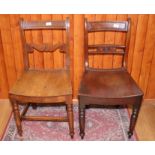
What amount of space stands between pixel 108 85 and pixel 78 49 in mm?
536

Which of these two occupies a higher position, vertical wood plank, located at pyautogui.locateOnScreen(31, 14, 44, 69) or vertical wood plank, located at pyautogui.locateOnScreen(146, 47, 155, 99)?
vertical wood plank, located at pyautogui.locateOnScreen(31, 14, 44, 69)

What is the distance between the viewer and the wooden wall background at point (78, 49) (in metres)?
1.93

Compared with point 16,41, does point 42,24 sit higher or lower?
higher

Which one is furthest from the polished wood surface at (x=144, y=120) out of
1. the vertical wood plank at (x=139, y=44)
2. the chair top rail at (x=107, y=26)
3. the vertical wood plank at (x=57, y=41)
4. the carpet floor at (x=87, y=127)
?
the chair top rail at (x=107, y=26)

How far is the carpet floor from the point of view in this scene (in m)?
Result: 1.86

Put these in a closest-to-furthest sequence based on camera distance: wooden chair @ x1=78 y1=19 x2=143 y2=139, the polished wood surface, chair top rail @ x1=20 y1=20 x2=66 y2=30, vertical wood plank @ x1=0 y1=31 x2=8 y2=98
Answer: wooden chair @ x1=78 y1=19 x2=143 y2=139 → chair top rail @ x1=20 y1=20 x2=66 y2=30 → the polished wood surface → vertical wood plank @ x1=0 y1=31 x2=8 y2=98

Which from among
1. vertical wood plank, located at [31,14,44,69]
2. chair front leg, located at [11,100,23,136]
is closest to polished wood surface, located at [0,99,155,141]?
chair front leg, located at [11,100,23,136]

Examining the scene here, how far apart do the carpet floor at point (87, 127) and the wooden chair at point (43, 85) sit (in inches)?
4.0

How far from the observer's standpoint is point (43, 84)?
1722mm

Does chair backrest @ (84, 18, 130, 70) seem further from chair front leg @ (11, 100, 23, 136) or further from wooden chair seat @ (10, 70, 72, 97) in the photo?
chair front leg @ (11, 100, 23, 136)

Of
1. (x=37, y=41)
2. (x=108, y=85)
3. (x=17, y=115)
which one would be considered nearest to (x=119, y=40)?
(x=108, y=85)

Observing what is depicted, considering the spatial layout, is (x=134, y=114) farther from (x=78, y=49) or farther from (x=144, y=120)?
(x=78, y=49)
